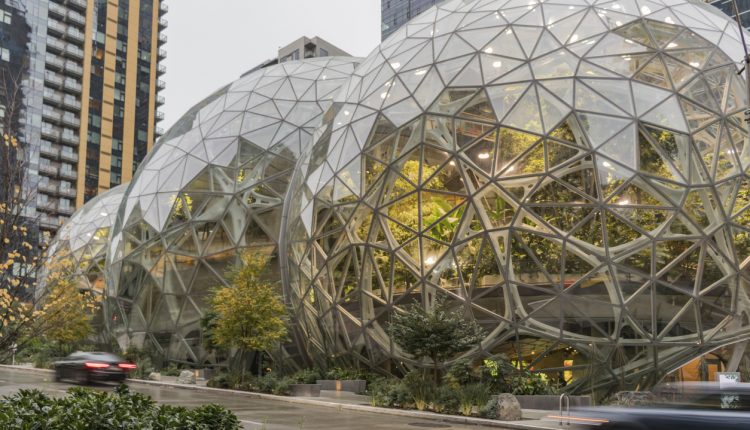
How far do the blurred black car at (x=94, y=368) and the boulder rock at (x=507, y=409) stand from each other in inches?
608

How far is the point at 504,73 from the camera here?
2338cm

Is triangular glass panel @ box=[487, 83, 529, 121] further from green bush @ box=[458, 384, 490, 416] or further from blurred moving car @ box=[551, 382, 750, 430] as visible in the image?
blurred moving car @ box=[551, 382, 750, 430]

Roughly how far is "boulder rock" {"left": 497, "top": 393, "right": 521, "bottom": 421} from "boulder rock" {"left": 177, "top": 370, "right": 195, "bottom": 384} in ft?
58.9

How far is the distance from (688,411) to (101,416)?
24.8ft

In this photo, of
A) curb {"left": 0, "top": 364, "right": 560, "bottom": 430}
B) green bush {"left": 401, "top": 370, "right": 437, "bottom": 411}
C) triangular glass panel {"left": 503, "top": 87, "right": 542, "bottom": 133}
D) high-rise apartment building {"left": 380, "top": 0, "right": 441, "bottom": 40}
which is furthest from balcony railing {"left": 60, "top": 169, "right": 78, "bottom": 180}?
triangular glass panel {"left": 503, "top": 87, "right": 542, "bottom": 133}

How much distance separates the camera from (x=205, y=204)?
35.4 metres

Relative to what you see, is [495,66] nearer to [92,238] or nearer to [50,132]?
[92,238]

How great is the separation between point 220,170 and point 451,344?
1888 cm

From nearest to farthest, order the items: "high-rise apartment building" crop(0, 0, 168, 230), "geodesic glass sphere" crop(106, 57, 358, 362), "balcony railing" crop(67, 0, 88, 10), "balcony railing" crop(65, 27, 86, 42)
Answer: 1. "geodesic glass sphere" crop(106, 57, 358, 362)
2. "high-rise apartment building" crop(0, 0, 168, 230)
3. "balcony railing" crop(65, 27, 86, 42)
4. "balcony railing" crop(67, 0, 88, 10)

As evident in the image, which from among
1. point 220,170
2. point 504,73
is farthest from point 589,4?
point 220,170

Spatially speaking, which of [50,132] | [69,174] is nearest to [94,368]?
[69,174]

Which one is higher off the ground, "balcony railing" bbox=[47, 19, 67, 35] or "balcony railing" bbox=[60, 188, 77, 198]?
"balcony railing" bbox=[47, 19, 67, 35]

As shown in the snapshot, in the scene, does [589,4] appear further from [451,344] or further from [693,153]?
[451,344]

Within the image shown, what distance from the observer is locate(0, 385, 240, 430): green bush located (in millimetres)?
9383
